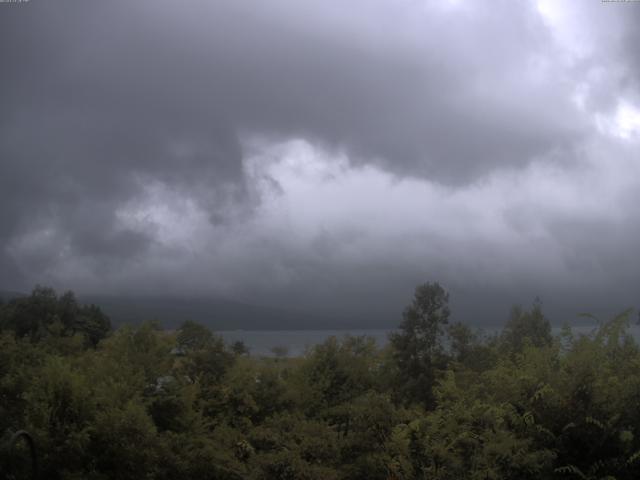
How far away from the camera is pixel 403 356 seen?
2586 centimetres

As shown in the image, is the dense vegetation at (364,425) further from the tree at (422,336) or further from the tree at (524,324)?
the tree at (524,324)

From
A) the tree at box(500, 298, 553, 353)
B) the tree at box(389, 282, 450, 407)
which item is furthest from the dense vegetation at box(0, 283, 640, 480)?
the tree at box(500, 298, 553, 353)

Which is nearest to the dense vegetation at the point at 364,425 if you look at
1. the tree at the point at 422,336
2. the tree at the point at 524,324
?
the tree at the point at 422,336

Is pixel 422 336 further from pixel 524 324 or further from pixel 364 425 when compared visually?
pixel 364 425

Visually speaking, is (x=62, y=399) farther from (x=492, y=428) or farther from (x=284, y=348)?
(x=284, y=348)

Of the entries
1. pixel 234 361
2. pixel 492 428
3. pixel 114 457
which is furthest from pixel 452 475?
pixel 234 361

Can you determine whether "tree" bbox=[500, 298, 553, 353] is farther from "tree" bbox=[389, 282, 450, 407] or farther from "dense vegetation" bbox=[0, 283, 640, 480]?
"dense vegetation" bbox=[0, 283, 640, 480]

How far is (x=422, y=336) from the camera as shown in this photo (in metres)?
26.6

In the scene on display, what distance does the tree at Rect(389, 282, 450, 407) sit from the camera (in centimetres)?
2570

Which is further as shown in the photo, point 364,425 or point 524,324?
point 524,324

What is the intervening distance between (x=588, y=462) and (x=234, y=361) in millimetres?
12771

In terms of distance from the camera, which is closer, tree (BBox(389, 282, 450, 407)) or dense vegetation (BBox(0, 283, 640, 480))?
dense vegetation (BBox(0, 283, 640, 480))

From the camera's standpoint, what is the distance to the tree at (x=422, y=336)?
25703 millimetres

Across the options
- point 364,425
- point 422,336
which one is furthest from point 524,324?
point 364,425
